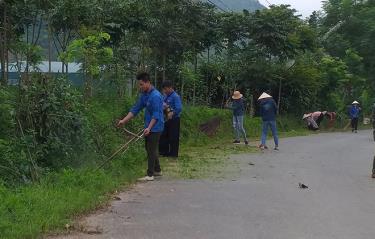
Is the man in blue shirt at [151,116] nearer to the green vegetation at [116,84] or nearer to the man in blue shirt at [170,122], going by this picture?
the green vegetation at [116,84]

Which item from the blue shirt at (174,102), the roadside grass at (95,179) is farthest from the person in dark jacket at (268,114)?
the blue shirt at (174,102)

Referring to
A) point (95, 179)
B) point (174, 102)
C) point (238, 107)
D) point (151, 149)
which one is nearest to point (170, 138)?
point (174, 102)

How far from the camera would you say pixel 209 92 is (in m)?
26.2

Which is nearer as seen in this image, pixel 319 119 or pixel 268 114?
pixel 268 114

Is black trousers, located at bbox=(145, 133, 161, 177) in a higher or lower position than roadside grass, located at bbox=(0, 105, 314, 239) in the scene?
higher

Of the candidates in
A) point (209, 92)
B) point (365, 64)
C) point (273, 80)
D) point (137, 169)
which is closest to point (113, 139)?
point (137, 169)

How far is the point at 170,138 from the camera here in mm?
13734

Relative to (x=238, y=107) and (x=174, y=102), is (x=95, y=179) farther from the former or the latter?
(x=238, y=107)

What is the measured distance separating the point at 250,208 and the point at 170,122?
17.9 feet

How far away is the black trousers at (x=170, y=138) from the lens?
1363cm

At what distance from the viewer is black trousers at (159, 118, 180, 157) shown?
13.6 metres

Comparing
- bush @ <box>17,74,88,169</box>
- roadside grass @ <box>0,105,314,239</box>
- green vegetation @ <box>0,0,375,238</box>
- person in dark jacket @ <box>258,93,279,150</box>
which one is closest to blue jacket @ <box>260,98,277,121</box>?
person in dark jacket @ <box>258,93,279,150</box>

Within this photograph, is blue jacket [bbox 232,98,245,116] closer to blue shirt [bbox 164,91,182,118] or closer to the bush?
blue shirt [bbox 164,91,182,118]

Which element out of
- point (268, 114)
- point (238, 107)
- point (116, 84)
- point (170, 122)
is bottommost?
point (170, 122)
